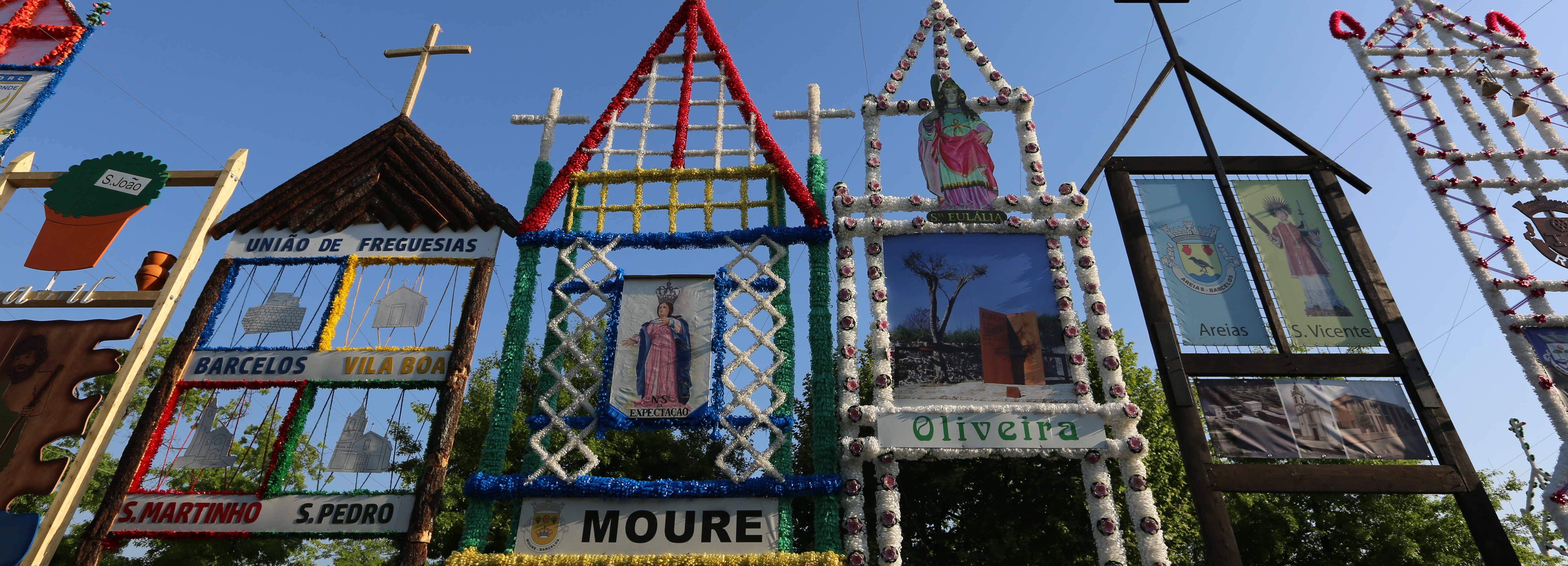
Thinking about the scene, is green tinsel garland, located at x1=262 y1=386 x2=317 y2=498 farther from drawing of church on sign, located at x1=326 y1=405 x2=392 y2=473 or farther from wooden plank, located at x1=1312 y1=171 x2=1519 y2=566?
wooden plank, located at x1=1312 y1=171 x2=1519 y2=566

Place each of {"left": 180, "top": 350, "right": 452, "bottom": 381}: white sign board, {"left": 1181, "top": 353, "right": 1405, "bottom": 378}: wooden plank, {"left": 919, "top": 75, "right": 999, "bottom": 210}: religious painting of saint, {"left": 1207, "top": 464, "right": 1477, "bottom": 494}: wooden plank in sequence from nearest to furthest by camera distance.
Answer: {"left": 1207, "top": 464, "right": 1477, "bottom": 494}: wooden plank, {"left": 180, "top": 350, "right": 452, "bottom": 381}: white sign board, {"left": 1181, "top": 353, "right": 1405, "bottom": 378}: wooden plank, {"left": 919, "top": 75, "right": 999, "bottom": 210}: religious painting of saint

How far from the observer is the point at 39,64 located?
1434 cm

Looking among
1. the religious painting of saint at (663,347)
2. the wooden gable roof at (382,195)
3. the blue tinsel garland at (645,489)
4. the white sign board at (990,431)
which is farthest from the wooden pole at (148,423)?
the white sign board at (990,431)

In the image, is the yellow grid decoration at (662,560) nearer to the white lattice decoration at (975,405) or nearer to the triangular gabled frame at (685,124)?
the white lattice decoration at (975,405)

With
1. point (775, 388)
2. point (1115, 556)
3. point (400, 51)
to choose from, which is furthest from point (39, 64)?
point (1115, 556)

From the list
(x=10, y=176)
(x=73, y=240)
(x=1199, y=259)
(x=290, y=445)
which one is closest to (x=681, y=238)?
(x=290, y=445)

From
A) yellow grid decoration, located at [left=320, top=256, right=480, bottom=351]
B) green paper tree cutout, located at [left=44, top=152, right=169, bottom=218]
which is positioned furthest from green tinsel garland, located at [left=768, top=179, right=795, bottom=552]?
green paper tree cutout, located at [left=44, top=152, right=169, bottom=218]

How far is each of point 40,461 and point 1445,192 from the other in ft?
70.6

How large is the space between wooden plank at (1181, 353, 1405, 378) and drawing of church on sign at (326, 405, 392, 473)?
1091 cm

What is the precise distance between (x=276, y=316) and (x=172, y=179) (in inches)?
168

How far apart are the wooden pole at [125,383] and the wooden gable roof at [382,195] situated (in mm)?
424

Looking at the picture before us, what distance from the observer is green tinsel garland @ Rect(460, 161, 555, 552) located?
908 cm

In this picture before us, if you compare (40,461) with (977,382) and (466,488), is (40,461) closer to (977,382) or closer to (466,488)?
(466,488)

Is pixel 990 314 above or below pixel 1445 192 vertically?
below
